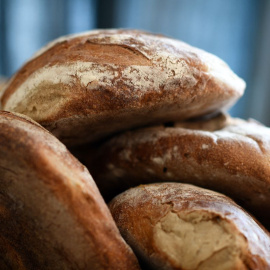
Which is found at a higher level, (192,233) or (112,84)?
(112,84)

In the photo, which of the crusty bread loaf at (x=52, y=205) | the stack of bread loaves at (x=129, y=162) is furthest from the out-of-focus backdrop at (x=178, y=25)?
the crusty bread loaf at (x=52, y=205)

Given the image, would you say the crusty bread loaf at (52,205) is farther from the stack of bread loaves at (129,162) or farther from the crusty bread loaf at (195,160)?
the crusty bread loaf at (195,160)

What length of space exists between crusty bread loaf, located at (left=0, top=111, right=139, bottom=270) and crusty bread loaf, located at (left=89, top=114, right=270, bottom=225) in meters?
0.33

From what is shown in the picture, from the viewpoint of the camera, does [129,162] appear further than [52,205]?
Yes

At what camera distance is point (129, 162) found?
1003 millimetres

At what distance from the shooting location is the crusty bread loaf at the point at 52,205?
1.96ft

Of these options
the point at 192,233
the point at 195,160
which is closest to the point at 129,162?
the point at 195,160

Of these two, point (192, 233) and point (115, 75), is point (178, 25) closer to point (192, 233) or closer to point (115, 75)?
point (115, 75)

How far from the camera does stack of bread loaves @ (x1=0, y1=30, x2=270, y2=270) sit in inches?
24.5

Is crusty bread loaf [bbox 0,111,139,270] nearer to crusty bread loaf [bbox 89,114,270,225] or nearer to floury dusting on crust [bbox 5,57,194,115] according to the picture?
floury dusting on crust [bbox 5,57,194,115]

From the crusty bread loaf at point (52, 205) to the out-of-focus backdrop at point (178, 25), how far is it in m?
2.94

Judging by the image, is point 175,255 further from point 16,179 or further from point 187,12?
point 187,12

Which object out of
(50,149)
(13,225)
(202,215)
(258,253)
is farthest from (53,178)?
(258,253)

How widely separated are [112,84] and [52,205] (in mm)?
343
